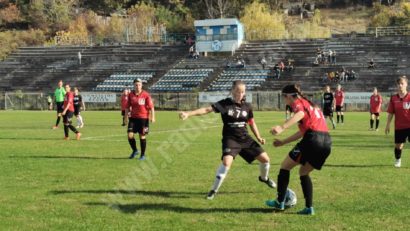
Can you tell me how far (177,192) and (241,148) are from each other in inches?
61.0

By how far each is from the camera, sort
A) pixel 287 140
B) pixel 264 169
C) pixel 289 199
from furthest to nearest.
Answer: pixel 264 169 → pixel 289 199 → pixel 287 140

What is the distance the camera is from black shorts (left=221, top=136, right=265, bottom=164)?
10.5 m

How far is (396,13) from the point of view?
9625 centimetres

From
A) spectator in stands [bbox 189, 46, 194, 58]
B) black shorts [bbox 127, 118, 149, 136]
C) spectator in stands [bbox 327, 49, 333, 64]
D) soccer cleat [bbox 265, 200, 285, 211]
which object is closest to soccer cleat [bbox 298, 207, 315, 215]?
soccer cleat [bbox 265, 200, 285, 211]

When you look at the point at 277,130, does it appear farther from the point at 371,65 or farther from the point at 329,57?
the point at 329,57

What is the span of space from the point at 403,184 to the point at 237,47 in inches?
2303

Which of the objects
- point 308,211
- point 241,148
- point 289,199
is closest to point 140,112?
point 241,148

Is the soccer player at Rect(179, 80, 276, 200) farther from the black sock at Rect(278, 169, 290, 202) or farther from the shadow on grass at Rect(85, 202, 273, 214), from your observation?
the black sock at Rect(278, 169, 290, 202)

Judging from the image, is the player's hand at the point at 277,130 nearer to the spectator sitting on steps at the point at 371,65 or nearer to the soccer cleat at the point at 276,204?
the soccer cleat at the point at 276,204

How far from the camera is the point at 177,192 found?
11094 millimetres

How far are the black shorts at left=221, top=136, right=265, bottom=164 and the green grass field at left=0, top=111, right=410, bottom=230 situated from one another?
0.76m

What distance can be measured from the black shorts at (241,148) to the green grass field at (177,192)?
0.76m

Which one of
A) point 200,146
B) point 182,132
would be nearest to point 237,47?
point 182,132

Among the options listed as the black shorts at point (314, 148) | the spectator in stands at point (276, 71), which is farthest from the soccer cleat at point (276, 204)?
the spectator in stands at point (276, 71)
